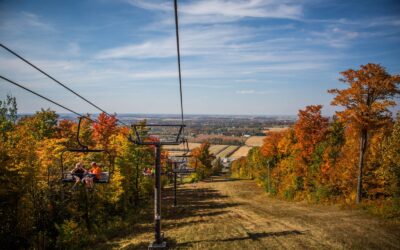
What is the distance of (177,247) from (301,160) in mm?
30990

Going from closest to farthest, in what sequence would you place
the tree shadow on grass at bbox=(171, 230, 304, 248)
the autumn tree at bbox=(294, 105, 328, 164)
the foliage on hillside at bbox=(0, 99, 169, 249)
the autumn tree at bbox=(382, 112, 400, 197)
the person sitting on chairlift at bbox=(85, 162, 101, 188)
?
the person sitting on chairlift at bbox=(85, 162, 101, 188), the tree shadow on grass at bbox=(171, 230, 304, 248), the foliage on hillside at bbox=(0, 99, 169, 249), the autumn tree at bbox=(382, 112, 400, 197), the autumn tree at bbox=(294, 105, 328, 164)

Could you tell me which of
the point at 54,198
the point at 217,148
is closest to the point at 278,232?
the point at 54,198

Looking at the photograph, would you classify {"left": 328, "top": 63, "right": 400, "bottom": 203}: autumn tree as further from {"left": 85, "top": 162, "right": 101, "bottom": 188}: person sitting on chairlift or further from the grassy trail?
{"left": 85, "top": 162, "right": 101, "bottom": 188}: person sitting on chairlift

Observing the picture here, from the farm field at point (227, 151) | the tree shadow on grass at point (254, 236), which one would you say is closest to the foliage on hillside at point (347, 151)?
the tree shadow on grass at point (254, 236)

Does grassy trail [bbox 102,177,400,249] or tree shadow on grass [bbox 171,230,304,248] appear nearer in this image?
grassy trail [bbox 102,177,400,249]

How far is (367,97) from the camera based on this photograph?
28312mm

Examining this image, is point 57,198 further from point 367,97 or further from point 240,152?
point 240,152

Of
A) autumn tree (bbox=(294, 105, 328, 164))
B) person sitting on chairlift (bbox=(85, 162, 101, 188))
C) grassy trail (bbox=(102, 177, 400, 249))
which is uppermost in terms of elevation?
autumn tree (bbox=(294, 105, 328, 164))

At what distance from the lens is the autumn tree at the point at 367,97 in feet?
88.6

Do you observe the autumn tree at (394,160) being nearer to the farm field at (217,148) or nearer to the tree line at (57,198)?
the tree line at (57,198)

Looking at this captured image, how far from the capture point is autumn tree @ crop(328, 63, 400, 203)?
2702 cm

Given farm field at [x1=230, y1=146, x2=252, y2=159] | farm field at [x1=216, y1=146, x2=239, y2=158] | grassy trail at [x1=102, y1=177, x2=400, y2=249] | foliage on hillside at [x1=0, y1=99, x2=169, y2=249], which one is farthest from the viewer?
farm field at [x1=216, y1=146, x2=239, y2=158]

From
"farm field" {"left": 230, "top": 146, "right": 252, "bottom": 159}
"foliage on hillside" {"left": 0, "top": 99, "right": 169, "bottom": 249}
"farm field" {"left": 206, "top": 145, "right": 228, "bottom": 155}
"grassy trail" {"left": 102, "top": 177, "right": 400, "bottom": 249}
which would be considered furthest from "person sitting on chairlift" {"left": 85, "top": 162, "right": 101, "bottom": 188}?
"farm field" {"left": 206, "top": 145, "right": 228, "bottom": 155}

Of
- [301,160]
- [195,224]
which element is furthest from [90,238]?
[301,160]
